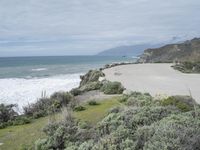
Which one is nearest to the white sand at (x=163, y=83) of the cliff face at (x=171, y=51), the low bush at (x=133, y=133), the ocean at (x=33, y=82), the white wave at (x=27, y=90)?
the white wave at (x=27, y=90)

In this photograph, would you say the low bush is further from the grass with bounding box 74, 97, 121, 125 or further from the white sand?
the white sand

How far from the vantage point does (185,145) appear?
5.82 m

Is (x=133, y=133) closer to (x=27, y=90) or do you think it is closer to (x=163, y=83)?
(x=163, y=83)

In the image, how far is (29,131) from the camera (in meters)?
9.97

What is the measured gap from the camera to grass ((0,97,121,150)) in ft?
28.9

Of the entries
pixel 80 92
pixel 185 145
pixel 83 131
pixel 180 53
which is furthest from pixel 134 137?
pixel 180 53

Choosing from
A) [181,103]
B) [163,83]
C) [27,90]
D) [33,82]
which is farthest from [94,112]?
[33,82]

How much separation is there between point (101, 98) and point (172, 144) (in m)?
8.96

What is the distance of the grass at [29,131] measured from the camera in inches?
347

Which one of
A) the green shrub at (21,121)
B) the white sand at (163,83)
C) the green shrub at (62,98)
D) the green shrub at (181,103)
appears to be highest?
the green shrub at (181,103)

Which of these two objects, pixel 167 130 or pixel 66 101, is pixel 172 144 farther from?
pixel 66 101

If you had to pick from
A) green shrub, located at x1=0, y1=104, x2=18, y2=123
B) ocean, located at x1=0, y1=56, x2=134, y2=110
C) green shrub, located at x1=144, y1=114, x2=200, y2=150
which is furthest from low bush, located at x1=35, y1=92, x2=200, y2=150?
ocean, located at x1=0, y1=56, x2=134, y2=110

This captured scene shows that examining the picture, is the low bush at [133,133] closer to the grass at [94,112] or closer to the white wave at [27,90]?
the grass at [94,112]

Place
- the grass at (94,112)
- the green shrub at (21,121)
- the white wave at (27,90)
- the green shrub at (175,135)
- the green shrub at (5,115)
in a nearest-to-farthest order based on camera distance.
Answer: the green shrub at (175,135), the grass at (94,112), the green shrub at (21,121), the green shrub at (5,115), the white wave at (27,90)
